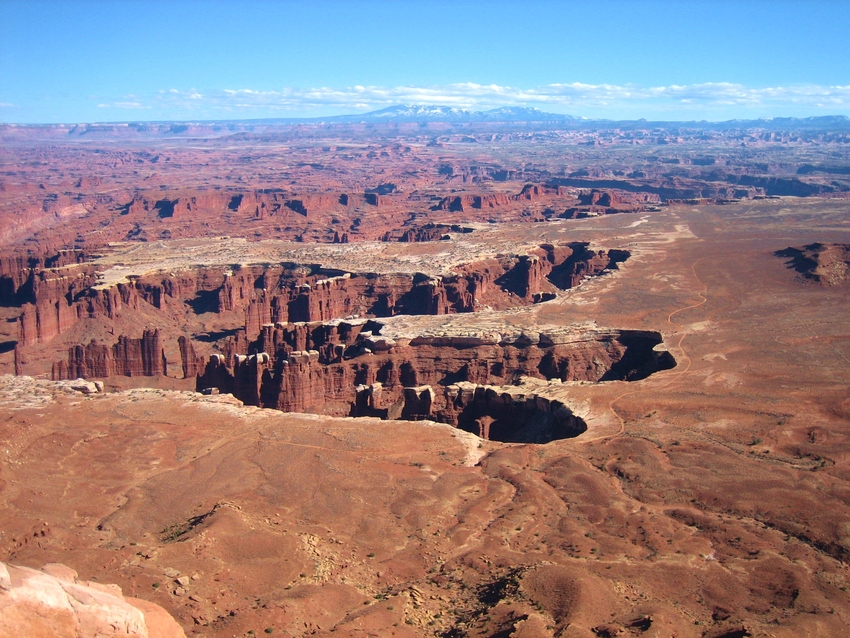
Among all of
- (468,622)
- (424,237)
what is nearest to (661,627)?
(468,622)

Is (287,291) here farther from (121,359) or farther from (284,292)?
(121,359)

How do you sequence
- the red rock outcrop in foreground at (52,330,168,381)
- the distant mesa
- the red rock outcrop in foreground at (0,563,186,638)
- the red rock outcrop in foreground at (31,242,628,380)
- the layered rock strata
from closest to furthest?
the red rock outcrop in foreground at (0,563,186,638) < the red rock outcrop in foreground at (52,330,168,381) < the distant mesa < the red rock outcrop in foreground at (31,242,628,380) < the layered rock strata

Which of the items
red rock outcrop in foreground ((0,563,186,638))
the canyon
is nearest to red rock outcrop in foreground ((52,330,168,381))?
the canyon

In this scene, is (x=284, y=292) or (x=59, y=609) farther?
(x=284, y=292)

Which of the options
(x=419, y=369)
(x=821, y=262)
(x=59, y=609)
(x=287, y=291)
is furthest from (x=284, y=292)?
(x=59, y=609)

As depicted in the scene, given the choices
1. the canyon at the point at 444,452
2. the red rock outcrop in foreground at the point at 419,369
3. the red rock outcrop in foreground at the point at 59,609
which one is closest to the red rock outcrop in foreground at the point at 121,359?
the canyon at the point at 444,452

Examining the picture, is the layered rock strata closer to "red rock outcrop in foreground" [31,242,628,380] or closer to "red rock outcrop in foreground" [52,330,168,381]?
"red rock outcrop in foreground" [31,242,628,380]

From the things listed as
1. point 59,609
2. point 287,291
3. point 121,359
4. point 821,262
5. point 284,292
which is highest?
point 59,609

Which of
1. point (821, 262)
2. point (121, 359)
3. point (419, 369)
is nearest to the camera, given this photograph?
point (419, 369)

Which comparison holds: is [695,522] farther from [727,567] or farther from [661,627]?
[661,627]
